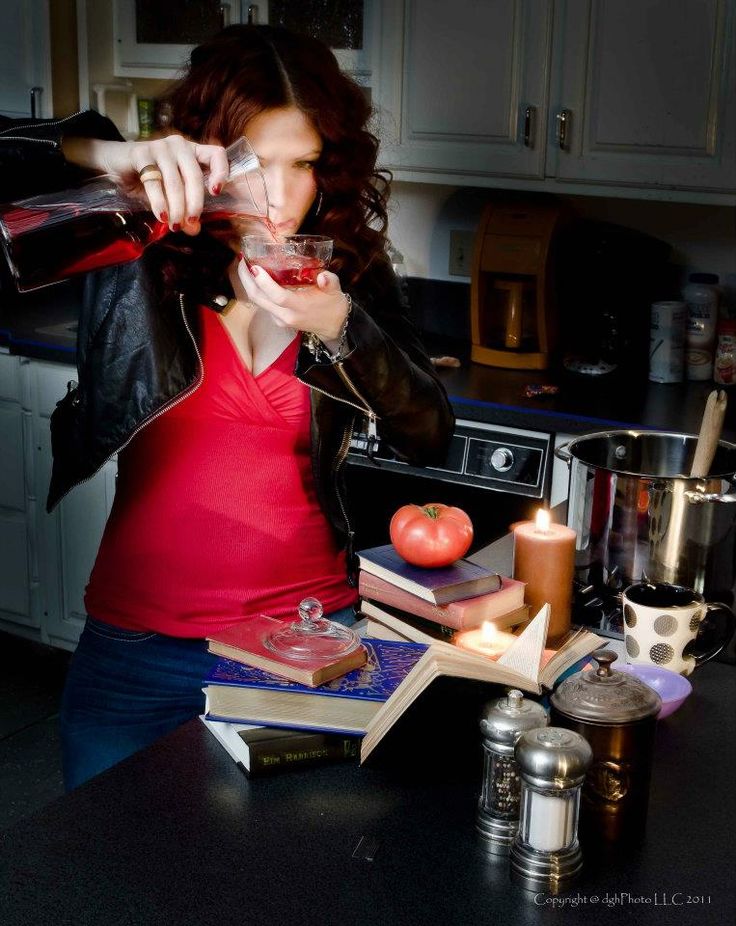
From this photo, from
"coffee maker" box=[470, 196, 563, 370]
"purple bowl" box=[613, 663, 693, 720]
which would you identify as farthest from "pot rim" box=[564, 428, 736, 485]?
"coffee maker" box=[470, 196, 563, 370]

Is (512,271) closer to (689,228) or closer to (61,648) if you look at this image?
(689,228)

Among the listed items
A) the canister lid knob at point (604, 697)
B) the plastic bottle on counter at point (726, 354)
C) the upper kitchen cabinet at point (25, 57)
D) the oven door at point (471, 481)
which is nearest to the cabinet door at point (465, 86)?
the plastic bottle on counter at point (726, 354)

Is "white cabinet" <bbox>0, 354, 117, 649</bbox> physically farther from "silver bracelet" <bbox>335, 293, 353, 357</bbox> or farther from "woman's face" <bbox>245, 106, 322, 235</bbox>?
"silver bracelet" <bbox>335, 293, 353, 357</bbox>

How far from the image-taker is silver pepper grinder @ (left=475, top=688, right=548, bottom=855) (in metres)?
0.95

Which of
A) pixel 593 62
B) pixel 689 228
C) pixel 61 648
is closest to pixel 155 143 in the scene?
pixel 593 62

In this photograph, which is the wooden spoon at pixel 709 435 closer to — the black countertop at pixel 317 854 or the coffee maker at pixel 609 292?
the black countertop at pixel 317 854

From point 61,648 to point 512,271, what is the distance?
1700 mm

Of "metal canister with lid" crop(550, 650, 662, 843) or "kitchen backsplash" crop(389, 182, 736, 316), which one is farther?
"kitchen backsplash" crop(389, 182, 736, 316)

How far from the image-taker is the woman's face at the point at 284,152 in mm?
1556

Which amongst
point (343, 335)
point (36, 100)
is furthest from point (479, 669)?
point (36, 100)

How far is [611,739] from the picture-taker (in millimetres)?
949

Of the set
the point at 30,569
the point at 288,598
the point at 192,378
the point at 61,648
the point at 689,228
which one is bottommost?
the point at 61,648

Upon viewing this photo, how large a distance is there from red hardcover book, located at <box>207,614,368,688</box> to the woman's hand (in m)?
0.45

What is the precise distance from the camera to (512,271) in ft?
9.58
